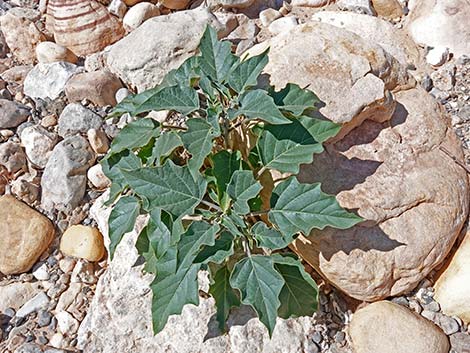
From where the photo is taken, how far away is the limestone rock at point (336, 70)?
1.80 meters

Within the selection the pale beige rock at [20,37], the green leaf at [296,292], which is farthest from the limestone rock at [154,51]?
the green leaf at [296,292]

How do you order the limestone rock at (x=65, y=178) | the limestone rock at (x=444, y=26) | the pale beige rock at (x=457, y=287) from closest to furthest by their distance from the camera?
the pale beige rock at (x=457, y=287)
the limestone rock at (x=65, y=178)
the limestone rock at (x=444, y=26)

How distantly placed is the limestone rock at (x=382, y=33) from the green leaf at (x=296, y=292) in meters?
1.20

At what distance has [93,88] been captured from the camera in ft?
7.39

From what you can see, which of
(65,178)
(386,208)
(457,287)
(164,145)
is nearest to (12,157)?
(65,178)

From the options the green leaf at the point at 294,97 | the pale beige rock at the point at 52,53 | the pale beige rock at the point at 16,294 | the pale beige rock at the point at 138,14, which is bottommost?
the pale beige rock at the point at 16,294

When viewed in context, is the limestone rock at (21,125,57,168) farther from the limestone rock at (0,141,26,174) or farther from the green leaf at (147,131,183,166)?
the green leaf at (147,131,183,166)

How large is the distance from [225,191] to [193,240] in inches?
6.8

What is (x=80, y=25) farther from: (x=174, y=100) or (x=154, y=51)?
(x=174, y=100)

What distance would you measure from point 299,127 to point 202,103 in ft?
1.69

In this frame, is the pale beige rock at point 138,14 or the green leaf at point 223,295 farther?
the pale beige rock at point 138,14

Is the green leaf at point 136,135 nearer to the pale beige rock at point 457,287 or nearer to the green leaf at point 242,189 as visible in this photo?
the green leaf at point 242,189

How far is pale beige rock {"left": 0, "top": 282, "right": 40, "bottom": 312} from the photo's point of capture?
1.87 m

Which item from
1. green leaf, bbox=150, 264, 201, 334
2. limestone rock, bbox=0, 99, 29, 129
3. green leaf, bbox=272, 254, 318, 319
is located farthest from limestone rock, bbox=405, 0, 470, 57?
limestone rock, bbox=0, 99, 29, 129
